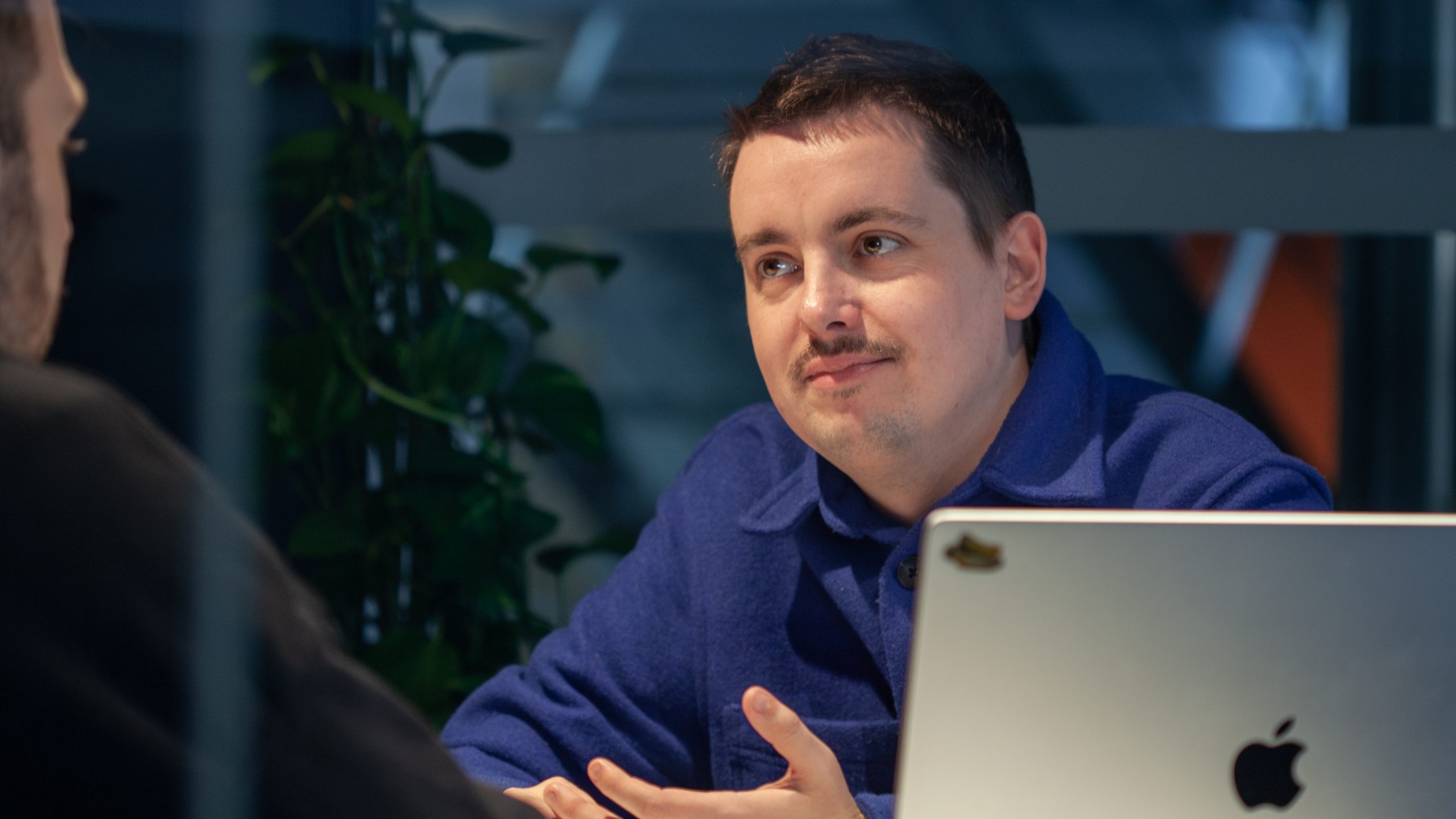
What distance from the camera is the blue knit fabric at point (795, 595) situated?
1035mm

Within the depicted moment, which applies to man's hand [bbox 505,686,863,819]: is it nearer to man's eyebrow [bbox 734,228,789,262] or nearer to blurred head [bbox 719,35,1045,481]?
blurred head [bbox 719,35,1045,481]

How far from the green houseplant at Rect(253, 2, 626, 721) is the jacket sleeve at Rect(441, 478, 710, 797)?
507 mm

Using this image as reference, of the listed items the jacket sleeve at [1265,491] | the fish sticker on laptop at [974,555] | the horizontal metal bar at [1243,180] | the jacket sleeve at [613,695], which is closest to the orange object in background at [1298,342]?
the horizontal metal bar at [1243,180]

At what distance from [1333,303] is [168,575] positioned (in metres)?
1.96

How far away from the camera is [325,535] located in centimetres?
168

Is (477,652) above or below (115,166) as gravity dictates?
below

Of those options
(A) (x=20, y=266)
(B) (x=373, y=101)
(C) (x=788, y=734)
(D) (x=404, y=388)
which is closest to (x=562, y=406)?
(D) (x=404, y=388)

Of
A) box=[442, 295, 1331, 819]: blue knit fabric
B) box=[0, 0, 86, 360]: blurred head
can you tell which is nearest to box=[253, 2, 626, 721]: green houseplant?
box=[442, 295, 1331, 819]: blue knit fabric

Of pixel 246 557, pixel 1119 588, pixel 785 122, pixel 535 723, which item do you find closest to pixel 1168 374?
pixel 785 122

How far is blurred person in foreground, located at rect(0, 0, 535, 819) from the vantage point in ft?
1.62

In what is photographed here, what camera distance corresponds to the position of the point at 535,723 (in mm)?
1124

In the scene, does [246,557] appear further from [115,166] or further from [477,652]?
[477,652]

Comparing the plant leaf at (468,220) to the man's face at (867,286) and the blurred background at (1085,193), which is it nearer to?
the blurred background at (1085,193)

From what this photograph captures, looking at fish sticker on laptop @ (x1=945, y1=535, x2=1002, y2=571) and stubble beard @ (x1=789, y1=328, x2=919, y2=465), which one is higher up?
stubble beard @ (x1=789, y1=328, x2=919, y2=465)
